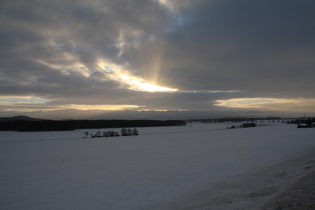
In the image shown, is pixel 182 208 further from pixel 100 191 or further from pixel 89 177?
pixel 89 177

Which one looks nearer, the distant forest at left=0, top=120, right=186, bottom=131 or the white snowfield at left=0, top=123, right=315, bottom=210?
the white snowfield at left=0, top=123, right=315, bottom=210

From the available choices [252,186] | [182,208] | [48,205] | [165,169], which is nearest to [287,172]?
[252,186]

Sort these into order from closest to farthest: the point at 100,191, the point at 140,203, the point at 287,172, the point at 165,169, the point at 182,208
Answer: the point at 182,208 → the point at 140,203 → the point at 100,191 → the point at 287,172 → the point at 165,169

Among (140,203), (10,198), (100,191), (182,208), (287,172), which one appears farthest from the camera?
(287,172)

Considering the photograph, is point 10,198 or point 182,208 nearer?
point 182,208

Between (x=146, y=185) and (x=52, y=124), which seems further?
(x=52, y=124)

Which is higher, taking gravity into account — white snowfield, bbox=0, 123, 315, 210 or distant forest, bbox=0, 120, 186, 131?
distant forest, bbox=0, 120, 186, 131

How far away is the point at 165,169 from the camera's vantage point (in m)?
14.3

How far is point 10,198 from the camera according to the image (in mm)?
9344

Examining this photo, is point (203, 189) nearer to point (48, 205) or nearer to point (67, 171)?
point (48, 205)

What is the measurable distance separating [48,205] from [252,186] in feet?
25.1

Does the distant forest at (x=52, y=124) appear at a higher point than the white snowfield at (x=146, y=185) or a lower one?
higher

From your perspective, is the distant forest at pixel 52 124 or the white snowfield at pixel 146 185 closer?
the white snowfield at pixel 146 185

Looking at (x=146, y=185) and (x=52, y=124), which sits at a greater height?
(x=52, y=124)
